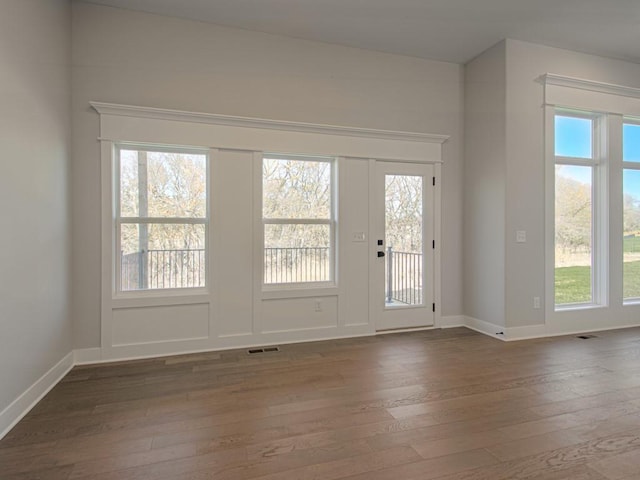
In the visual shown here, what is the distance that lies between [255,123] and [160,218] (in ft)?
4.42

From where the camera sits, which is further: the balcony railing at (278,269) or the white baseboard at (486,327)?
the white baseboard at (486,327)

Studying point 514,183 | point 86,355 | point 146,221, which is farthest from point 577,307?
point 86,355

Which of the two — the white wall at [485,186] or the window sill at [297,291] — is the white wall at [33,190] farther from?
the white wall at [485,186]

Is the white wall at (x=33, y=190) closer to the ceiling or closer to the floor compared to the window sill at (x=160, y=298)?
closer to the ceiling

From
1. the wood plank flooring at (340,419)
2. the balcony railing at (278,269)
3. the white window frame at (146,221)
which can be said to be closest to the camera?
the wood plank flooring at (340,419)

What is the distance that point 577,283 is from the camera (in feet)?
14.0

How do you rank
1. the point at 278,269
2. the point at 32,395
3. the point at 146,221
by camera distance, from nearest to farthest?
the point at 32,395, the point at 146,221, the point at 278,269

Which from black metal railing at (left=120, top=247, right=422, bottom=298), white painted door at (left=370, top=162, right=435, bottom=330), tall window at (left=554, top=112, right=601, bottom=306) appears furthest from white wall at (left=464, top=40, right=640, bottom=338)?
black metal railing at (left=120, top=247, right=422, bottom=298)

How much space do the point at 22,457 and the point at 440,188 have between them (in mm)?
4352

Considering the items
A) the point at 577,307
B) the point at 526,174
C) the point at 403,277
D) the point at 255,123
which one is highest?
the point at 255,123

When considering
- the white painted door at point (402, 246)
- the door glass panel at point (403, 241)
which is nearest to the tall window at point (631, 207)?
the white painted door at point (402, 246)

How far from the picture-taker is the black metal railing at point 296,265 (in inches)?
149

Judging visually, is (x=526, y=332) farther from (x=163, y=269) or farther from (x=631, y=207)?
(x=163, y=269)

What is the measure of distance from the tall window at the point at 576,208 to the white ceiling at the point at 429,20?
2.91ft
